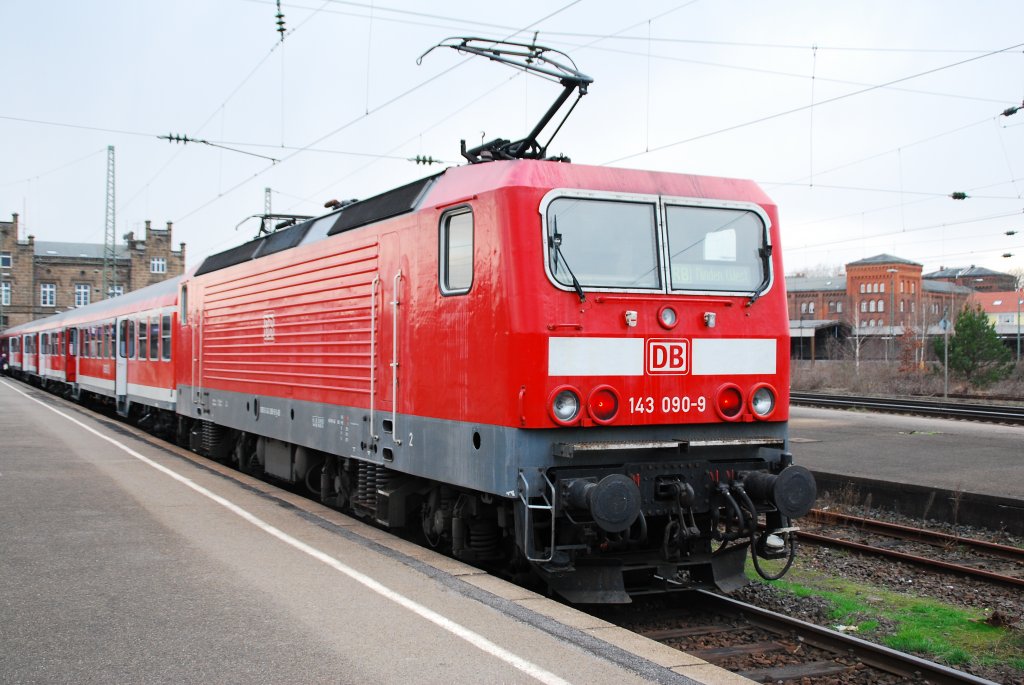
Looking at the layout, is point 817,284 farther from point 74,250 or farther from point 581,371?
point 581,371

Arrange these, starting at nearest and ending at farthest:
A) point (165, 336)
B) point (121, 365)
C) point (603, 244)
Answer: point (603, 244) < point (165, 336) < point (121, 365)

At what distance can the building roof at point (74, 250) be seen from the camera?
87.9 meters

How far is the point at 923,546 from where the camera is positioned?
10156mm

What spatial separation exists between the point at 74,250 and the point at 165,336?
81.3 metres

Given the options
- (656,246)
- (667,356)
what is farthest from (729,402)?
(656,246)

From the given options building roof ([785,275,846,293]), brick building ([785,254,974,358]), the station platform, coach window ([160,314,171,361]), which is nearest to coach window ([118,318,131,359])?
coach window ([160,314,171,361])

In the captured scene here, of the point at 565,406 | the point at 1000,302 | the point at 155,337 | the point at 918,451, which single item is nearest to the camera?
the point at 565,406

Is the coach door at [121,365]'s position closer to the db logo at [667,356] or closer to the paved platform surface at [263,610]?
the paved platform surface at [263,610]

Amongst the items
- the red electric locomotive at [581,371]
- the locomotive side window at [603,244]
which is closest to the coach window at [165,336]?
the red electric locomotive at [581,371]

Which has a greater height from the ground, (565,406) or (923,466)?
(565,406)

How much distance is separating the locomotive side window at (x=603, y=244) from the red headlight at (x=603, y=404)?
783mm

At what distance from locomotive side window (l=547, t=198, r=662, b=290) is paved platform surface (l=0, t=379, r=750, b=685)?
93.7 inches

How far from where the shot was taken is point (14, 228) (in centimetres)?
8619

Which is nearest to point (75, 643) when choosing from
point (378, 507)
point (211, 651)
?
point (211, 651)
